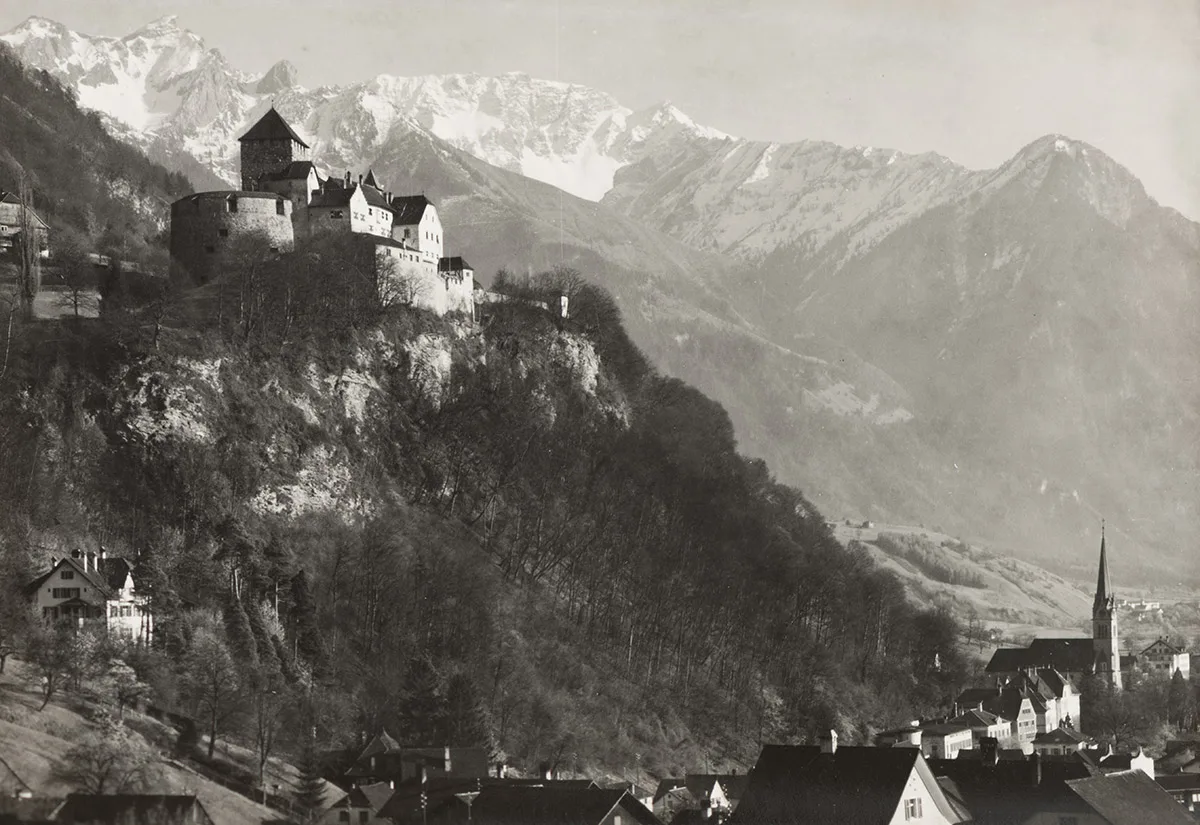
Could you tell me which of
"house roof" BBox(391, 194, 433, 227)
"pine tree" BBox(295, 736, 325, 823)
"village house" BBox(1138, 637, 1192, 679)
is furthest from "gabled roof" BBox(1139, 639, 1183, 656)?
"pine tree" BBox(295, 736, 325, 823)

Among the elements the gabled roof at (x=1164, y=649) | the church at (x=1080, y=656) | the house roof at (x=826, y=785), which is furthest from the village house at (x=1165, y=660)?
the house roof at (x=826, y=785)

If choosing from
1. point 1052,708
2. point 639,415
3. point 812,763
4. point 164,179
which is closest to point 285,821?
point 812,763

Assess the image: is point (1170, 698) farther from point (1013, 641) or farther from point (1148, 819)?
point (1148, 819)

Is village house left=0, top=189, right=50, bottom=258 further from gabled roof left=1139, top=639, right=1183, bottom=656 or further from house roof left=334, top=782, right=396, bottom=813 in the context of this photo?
gabled roof left=1139, top=639, right=1183, bottom=656

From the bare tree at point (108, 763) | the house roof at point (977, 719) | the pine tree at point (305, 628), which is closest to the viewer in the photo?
the bare tree at point (108, 763)

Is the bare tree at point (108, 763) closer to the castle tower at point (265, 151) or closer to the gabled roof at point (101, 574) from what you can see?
the gabled roof at point (101, 574)

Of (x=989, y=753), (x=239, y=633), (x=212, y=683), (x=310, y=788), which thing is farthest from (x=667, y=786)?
(x=239, y=633)
